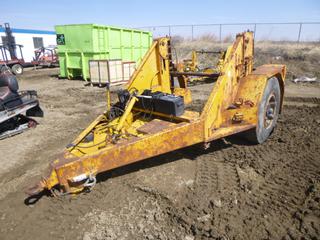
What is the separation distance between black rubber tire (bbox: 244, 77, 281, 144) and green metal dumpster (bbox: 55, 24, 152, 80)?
1025 centimetres

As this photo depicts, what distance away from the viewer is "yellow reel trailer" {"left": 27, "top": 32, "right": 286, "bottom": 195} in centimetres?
320

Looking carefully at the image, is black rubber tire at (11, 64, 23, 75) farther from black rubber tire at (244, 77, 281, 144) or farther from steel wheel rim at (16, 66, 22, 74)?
black rubber tire at (244, 77, 281, 144)

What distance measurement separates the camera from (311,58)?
55.0 feet

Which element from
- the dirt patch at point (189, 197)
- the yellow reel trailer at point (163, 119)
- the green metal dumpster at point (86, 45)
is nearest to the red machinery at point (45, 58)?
the green metal dumpster at point (86, 45)

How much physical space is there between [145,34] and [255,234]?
629 inches

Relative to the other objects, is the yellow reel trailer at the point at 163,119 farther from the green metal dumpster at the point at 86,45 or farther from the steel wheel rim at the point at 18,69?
the steel wheel rim at the point at 18,69

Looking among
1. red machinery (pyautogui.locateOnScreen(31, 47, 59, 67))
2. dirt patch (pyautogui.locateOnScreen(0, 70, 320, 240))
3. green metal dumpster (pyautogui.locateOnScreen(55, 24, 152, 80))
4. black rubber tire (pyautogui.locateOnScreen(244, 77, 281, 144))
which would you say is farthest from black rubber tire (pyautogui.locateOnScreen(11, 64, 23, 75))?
black rubber tire (pyautogui.locateOnScreen(244, 77, 281, 144))

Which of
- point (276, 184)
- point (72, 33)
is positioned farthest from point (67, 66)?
point (276, 184)

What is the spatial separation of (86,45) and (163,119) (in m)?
10.5

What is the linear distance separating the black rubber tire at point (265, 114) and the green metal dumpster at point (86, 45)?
10.2 metres

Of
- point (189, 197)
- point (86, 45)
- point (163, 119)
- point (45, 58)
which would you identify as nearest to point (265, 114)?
point (163, 119)

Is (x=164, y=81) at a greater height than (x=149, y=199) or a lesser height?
greater

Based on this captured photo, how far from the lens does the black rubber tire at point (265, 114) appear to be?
4.43m

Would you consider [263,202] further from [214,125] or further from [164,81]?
[164,81]
